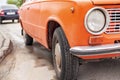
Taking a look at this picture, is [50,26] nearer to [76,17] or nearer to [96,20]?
[76,17]

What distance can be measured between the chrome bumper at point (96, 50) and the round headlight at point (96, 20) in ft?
0.76

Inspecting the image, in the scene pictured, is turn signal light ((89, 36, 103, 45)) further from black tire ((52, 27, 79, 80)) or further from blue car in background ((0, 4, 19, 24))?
blue car in background ((0, 4, 19, 24))

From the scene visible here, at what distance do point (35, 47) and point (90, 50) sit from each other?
4.79 meters

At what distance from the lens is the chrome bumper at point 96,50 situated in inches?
151

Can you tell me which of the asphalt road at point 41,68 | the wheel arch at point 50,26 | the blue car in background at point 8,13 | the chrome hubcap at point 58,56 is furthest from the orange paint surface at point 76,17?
the blue car in background at point 8,13

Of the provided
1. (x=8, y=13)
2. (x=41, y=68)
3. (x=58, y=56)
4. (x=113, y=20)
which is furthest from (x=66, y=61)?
(x=8, y=13)

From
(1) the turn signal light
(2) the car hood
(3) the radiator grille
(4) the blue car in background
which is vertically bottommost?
(4) the blue car in background

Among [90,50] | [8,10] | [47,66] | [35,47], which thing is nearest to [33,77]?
[47,66]

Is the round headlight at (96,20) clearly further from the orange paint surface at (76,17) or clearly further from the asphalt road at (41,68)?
the asphalt road at (41,68)

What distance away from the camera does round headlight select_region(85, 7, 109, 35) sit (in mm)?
3952

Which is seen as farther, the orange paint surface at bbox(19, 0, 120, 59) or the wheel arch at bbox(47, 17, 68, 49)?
the wheel arch at bbox(47, 17, 68, 49)

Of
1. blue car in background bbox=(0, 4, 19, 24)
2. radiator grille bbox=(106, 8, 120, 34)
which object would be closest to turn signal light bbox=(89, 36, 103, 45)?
radiator grille bbox=(106, 8, 120, 34)

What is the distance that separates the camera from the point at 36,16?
5.99 m

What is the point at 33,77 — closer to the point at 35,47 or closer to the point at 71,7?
the point at 71,7
